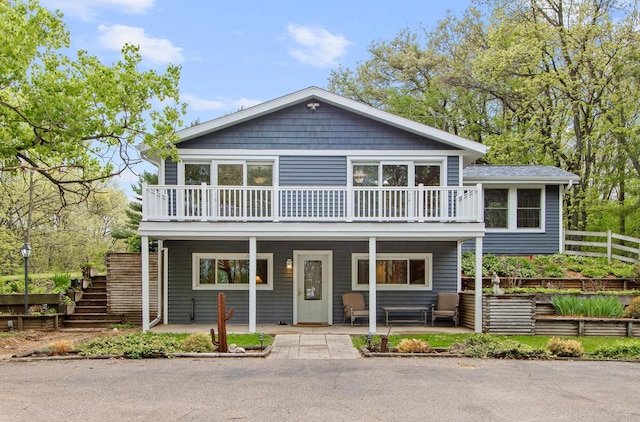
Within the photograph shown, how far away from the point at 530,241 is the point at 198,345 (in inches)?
474

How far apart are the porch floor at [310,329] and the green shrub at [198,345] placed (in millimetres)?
2758

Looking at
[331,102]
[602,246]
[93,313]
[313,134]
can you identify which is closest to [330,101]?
[331,102]

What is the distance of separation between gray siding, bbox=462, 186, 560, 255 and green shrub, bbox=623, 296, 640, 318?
4634 millimetres

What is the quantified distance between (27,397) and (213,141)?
9.03m

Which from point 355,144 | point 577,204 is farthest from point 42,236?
point 577,204

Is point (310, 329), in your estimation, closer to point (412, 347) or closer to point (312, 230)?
point (312, 230)

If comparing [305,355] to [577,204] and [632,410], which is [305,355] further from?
[577,204]

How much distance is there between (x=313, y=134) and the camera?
15.1 meters

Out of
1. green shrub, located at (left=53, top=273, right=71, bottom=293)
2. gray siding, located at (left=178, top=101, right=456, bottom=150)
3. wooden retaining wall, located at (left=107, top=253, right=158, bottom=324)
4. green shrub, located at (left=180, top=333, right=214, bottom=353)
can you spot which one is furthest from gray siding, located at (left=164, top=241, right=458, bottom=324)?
green shrub, located at (left=180, top=333, right=214, bottom=353)

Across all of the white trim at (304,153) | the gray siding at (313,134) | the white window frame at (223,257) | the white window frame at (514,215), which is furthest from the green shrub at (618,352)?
the white window frame at (223,257)

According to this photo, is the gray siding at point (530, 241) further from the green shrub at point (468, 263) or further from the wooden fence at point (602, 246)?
the wooden fence at point (602, 246)

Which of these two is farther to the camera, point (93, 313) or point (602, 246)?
point (602, 246)

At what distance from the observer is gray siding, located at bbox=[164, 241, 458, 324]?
50.0 ft

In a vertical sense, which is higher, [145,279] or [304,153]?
[304,153]
